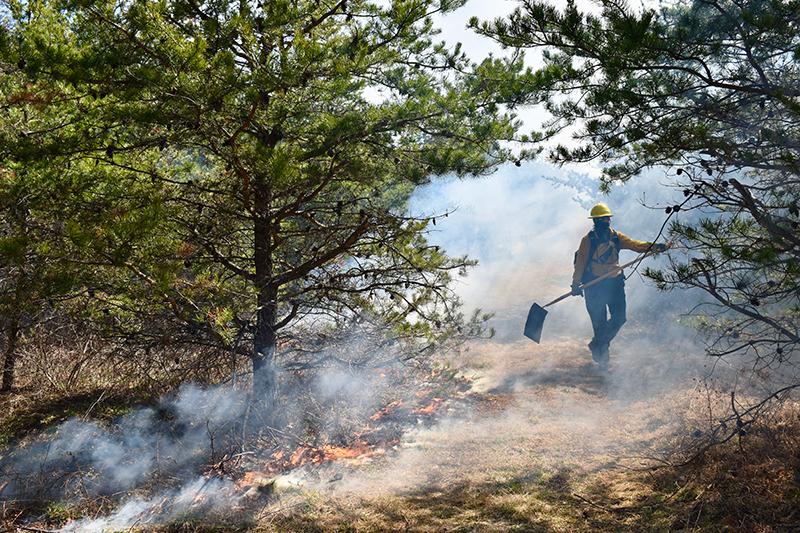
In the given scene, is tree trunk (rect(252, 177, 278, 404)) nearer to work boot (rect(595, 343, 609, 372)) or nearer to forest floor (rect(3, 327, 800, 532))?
forest floor (rect(3, 327, 800, 532))

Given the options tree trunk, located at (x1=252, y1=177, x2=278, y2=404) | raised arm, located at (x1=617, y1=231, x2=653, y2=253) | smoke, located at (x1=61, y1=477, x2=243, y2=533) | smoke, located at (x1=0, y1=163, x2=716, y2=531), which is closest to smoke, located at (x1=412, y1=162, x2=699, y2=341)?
smoke, located at (x1=0, y1=163, x2=716, y2=531)

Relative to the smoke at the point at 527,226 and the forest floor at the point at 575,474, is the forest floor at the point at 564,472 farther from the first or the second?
the smoke at the point at 527,226

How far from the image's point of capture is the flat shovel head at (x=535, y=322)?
8.99 metres

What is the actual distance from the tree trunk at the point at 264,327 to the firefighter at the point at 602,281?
198 inches

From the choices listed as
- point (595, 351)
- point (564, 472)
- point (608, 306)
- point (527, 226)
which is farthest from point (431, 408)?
point (527, 226)

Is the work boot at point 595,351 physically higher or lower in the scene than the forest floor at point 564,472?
higher

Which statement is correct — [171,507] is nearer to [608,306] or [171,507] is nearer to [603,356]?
[603,356]

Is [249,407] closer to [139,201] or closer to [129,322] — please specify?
[129,322]

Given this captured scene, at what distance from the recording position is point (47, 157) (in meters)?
4.77

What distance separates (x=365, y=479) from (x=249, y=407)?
151 centimetres

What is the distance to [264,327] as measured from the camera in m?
6.41

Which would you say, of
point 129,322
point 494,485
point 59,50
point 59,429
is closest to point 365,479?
point 494,485

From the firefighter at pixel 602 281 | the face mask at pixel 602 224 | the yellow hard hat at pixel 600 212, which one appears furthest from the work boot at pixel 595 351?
the yellow hard hat at pixel 600 212

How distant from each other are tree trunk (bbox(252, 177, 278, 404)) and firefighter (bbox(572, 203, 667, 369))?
5.02 metres
